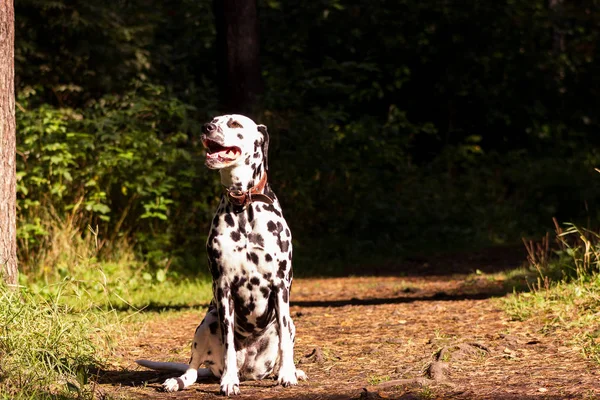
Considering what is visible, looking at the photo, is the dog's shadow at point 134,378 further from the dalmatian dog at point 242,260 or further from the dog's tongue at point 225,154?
the dog's tongue at point 225,154

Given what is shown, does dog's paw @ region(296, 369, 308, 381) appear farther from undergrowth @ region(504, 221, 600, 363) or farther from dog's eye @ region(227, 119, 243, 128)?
undergrowth @ region(504, 221, 600, 363)

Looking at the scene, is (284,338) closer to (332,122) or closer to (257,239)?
(257,239)

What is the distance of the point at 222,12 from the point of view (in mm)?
12805

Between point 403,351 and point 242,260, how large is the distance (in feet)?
5.61

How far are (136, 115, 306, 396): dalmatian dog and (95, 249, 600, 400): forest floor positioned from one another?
21cm

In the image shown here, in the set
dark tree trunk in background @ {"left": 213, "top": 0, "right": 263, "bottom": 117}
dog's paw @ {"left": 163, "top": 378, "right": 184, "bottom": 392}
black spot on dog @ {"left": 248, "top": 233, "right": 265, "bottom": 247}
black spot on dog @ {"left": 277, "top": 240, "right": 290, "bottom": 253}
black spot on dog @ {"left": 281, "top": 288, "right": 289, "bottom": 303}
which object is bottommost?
dog's paw @ {"left": 163, "top": 378, "right": 184, "bottom": 392}

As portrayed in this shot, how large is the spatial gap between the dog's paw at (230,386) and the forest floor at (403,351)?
0.07 metres

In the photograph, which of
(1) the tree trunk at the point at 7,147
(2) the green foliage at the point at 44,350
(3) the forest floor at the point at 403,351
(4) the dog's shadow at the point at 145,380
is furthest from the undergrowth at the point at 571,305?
(1) the tree trunk at the point at 7,147

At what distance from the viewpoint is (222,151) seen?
5.54 meters

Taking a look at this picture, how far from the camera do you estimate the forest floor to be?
5.30 meters

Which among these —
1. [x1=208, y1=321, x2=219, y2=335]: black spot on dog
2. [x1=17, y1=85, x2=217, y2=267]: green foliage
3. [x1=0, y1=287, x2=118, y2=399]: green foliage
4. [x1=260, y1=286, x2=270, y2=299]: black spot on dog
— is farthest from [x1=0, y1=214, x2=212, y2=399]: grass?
[x1=17, y1=85, x2=217, y2=267]: green foliage

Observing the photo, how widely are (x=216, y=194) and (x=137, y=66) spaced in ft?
9.43

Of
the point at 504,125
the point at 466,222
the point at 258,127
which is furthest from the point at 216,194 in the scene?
the point at 504,125

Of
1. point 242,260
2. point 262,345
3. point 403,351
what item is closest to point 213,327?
point 262,345
